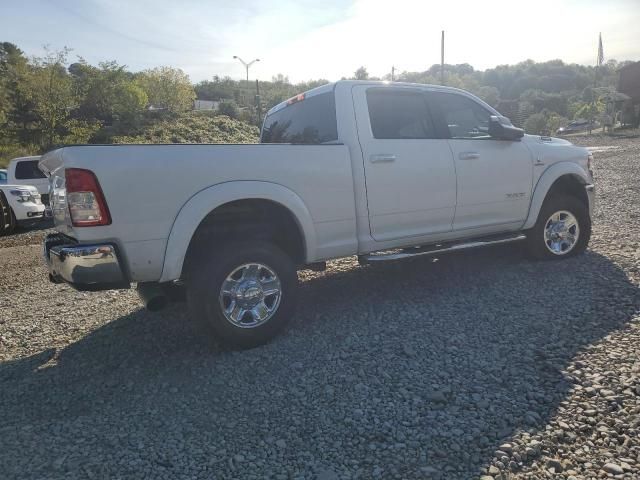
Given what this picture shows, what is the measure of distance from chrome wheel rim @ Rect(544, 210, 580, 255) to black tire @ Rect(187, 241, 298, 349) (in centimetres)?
333

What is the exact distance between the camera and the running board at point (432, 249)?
411 cm

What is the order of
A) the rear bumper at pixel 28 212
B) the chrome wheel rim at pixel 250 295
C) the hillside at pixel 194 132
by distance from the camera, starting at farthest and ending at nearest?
the hillside at pixel 194 132, the rear bumper at pixel 28 212, the chrome wheel rim at pixel 250 295

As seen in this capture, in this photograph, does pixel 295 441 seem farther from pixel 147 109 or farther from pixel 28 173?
pixel 147 109

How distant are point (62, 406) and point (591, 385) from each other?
3.34 m

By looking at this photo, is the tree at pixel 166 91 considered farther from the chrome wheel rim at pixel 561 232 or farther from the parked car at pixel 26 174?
the chrome wheel rim at pixel 561 232

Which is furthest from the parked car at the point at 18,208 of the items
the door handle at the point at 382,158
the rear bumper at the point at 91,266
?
the door handle at the point at 382,158

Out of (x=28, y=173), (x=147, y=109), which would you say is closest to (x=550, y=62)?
(x=147, y=109)

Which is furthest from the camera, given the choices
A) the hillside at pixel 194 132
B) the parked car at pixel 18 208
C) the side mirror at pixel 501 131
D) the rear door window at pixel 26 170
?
the hillside at pixel 194 132

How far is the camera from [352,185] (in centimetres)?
393

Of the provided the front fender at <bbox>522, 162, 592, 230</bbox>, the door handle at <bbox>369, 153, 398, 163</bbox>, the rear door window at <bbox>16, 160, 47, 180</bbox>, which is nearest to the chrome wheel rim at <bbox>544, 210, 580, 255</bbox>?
the front fender at <bbox>522, 162, 592, 230</bbox>

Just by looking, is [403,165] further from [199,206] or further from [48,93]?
[48,93]

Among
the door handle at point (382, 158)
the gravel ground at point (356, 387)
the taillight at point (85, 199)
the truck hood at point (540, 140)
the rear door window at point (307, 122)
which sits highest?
the rear door window at point (307, 122)

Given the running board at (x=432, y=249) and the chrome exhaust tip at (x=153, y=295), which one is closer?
the chrome exhaust tip at (x=153, y=295)

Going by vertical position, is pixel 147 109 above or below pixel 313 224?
above
